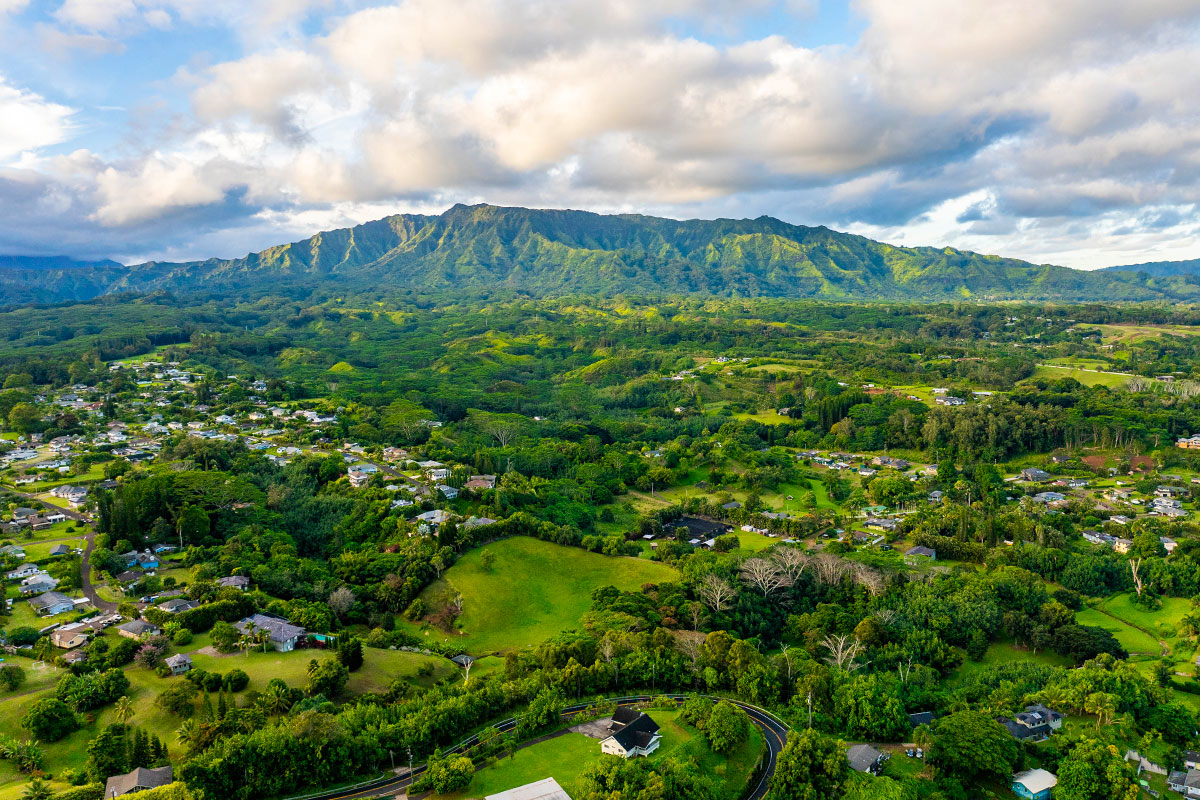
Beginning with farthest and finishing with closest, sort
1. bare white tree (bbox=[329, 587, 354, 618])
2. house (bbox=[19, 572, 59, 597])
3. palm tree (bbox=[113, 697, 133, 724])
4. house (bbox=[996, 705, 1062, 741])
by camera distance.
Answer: bare white tree (bbox=[329, 587, 354, 618]), house (bbox=[19, 572, 59, 597]), house (bbox=[996, 705, 1062, 741]), palm tree (bbox=[113, 697, 133, 724])

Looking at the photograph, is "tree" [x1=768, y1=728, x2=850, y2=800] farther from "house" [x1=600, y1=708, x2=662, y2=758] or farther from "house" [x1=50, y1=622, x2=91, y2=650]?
"house" [x1=50, y1=622, x2=91, y2=650]

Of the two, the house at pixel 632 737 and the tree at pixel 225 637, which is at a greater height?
the tree at pixel 225 637

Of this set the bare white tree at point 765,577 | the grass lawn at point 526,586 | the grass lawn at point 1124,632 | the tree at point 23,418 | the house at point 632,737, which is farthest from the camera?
the tree at point 23,418

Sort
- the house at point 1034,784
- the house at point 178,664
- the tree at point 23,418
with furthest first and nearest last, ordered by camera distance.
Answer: the tree at point 23,418 < the house at point 178,664 < the house at point 1034,784

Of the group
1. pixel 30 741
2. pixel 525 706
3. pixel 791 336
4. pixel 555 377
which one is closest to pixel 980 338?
pixel 791 336

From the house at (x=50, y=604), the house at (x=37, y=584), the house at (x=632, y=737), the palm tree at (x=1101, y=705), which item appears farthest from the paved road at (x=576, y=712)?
the house at (x=37, y=584)

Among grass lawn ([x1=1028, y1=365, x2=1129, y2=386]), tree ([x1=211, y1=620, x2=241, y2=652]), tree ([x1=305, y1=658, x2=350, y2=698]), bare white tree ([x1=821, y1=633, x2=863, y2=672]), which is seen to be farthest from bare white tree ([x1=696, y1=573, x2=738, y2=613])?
grass lawn ([x1=1028, y1=365, x2=1129, y2=386])

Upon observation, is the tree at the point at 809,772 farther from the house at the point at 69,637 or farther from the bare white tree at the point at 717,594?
the house at the point at 69,637
